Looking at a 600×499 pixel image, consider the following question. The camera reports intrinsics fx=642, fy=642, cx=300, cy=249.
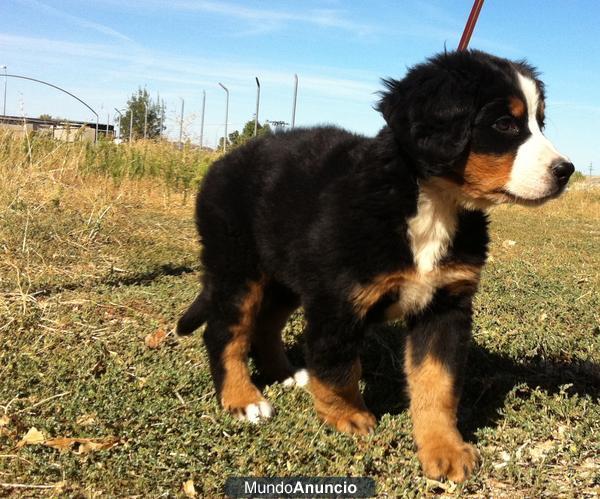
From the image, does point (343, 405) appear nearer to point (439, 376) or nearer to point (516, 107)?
point (439, 376)

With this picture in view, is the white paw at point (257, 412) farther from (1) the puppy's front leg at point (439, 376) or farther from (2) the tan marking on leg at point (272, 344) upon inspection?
(1) the puppy's front leg at point (439, 376)

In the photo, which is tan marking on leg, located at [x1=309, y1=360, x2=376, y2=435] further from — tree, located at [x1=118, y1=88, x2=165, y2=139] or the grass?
tree, located at [x1=118, y1=88, x2=165, y2=139]

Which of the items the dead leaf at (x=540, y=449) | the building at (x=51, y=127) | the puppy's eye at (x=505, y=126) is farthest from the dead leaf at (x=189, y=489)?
the building at (x=51, y=127)

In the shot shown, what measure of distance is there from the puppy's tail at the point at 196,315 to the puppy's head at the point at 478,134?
136 cm

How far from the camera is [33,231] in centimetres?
598

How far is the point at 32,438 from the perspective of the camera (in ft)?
8.41

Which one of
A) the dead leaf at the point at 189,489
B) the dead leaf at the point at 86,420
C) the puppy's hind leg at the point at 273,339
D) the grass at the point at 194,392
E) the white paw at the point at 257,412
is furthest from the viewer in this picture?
the puppy's hind leg at the point at 273,339

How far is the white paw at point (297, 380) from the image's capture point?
341 centimetres

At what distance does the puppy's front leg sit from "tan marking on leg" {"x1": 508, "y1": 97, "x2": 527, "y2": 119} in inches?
30.5

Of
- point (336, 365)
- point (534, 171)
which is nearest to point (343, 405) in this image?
point (336, 365)

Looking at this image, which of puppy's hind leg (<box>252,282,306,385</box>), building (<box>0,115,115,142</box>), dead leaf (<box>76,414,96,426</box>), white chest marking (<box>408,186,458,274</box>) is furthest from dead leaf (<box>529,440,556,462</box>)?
building (<box>0,115,115,142</box>)

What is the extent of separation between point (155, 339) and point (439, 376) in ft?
5.73

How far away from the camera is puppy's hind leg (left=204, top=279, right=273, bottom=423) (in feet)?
10.1

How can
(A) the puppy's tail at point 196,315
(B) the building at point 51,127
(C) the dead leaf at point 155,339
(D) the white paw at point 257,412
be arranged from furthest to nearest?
(B) the building at point 51,127, (C) the dead leaf at point 155,339, (A) the puppy's tail at point 196,315, (D) the white paw at point 257,412
